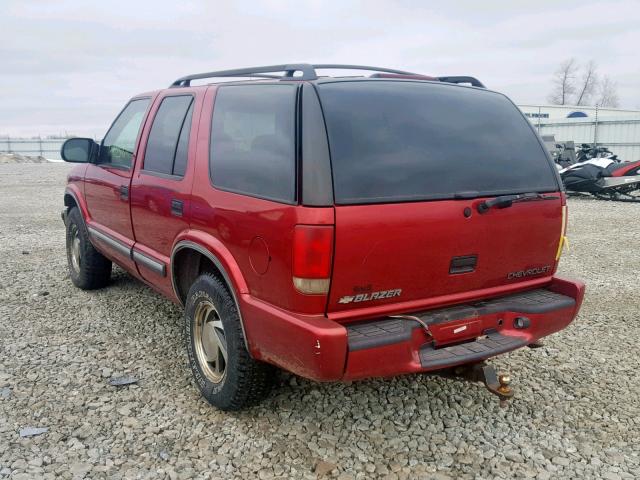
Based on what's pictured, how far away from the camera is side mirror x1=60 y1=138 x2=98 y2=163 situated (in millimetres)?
5070

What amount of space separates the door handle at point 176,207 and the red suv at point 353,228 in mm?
18

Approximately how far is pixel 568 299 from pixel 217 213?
6.72ft

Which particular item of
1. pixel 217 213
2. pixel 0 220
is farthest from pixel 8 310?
pixel 0 220

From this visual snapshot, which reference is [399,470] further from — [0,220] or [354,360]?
[0,220]

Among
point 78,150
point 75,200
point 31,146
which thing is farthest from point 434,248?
point 31,146

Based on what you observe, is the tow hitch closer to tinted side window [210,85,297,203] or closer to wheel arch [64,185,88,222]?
tinted side window [210,85,297,203]

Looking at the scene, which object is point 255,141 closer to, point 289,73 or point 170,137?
point 289,73

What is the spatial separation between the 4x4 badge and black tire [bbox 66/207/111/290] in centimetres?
358

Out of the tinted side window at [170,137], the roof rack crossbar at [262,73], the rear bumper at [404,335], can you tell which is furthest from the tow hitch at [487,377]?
the tinted side window at [170,137]

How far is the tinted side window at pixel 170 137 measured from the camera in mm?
3725

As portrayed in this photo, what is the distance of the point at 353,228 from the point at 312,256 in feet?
0.74

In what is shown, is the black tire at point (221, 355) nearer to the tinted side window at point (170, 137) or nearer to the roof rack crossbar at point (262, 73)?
the tinted side window at point (170, 137)

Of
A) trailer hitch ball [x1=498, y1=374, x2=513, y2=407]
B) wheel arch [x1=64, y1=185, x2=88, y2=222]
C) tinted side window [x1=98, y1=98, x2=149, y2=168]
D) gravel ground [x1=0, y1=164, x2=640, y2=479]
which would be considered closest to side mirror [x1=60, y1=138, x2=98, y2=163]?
tinted side window [x1=98, y1=98, x2=149, y2=168]

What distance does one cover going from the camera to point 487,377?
3123 mm
